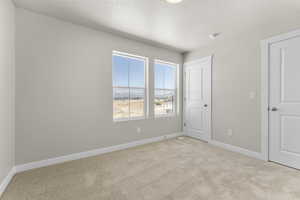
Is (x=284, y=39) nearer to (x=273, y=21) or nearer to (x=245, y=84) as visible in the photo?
(x=273, y=21)

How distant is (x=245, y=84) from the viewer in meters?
2.81

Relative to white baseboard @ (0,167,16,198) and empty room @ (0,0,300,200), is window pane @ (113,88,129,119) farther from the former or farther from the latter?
white baseboard @ (0,167,16,198)

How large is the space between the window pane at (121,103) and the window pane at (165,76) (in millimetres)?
945

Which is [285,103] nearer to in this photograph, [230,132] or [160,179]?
[230,132]

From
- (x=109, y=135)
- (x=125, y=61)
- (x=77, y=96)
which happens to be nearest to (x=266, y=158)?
(x=109, y=135)

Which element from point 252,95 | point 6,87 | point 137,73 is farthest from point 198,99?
Result: point 6,87

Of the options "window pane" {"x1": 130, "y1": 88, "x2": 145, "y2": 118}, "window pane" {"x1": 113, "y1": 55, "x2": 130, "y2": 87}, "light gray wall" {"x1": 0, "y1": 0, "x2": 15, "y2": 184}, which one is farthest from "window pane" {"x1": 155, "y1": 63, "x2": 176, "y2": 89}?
"light gray wall" {"x1": 0, "y1": 0, "x2": 15, "y2": 184}

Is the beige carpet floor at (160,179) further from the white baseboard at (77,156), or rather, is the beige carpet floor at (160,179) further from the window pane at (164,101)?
the window pane at (164,101)

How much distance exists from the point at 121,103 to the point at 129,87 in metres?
0.43

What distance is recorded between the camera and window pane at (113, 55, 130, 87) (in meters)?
3.08

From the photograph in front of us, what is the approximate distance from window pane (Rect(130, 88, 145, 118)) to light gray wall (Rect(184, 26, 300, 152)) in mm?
1752

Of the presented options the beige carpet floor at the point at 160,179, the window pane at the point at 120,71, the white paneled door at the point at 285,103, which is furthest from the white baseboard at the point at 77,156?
the white paneled door at the point at 285,103

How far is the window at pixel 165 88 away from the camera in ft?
12.3

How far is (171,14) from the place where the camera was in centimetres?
223
